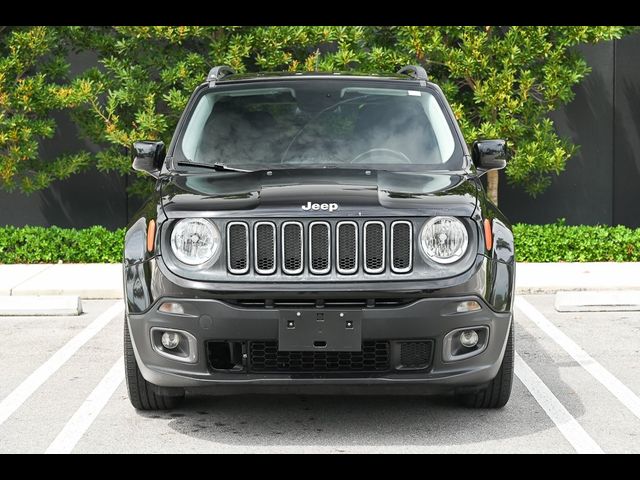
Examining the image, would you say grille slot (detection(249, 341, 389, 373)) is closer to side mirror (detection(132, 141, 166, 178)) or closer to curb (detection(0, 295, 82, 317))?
side mirror (detection(132, 141, 166, 178))

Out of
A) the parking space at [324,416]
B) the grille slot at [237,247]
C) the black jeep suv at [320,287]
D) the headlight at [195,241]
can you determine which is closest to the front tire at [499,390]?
the parking space at [324,416]

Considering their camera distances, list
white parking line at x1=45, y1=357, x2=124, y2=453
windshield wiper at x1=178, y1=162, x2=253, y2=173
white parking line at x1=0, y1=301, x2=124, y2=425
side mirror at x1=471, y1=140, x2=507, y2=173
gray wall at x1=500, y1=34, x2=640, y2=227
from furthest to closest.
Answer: gray wall at x1=500, y1=34, x2=640, y2=227 → side mirror at x1=471, y1=140, x2=507, y2=173 → white parking line at x1=0, y1=301, x2=124, y2=425 → windshield wiper at x1=178, y1=162, x2=253, y2=173 → white parking line at x1=45, y1=357, x2=124, y2=453

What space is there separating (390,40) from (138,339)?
862 cm

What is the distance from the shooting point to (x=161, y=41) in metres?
13.8

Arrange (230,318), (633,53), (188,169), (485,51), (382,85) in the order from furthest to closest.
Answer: (633,53) → (485,51) → (382,85) → (188,169) → (230,318)

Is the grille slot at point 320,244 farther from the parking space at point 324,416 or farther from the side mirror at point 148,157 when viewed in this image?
the side mirror at point 148,157

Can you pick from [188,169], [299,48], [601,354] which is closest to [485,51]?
[299,48]

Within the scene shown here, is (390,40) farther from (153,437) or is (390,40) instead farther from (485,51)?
(153,437)

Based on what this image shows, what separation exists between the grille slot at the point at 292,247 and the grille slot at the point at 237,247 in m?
0.18

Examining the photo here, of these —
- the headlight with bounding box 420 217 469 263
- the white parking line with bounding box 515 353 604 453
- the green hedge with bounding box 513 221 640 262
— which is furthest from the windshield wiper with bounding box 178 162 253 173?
the green hedge with bounding box 513 221 640 262

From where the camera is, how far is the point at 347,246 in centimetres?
575

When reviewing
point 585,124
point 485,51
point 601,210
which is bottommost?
point 601,210

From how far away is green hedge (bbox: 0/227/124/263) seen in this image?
12781 mm

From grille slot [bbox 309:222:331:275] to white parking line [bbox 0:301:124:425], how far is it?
193 cm
